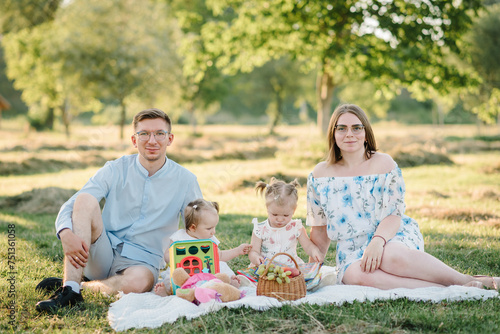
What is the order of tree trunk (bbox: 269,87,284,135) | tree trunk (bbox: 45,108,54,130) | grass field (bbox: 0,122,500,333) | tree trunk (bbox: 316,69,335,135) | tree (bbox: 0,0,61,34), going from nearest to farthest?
grass field (bbox: 0,122,500,333) < tree trunk (bbox: 316,69,335,135) < tree (bbox: 0,0,61,34) < tree trunk (bbox: 269,87,284,135) < tree trunk (bbox: 45,108,54,130)

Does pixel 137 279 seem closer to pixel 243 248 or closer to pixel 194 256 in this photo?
pixel 194 256

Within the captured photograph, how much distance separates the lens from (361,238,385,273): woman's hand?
3689mm

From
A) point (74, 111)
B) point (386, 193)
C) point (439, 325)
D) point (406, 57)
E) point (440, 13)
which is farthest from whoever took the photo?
point (74, 111)

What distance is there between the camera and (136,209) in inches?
161

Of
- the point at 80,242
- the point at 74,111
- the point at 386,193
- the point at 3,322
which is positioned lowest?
the point at 3,322

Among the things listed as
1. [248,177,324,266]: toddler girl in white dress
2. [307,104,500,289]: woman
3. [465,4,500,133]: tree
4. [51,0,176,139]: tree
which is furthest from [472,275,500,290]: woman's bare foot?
[465,4,500,133]: tree

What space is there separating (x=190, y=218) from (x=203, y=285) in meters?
0.64

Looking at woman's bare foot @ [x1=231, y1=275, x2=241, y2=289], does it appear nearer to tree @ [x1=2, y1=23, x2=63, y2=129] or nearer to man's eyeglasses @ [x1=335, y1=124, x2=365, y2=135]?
man's eyeglasses @ [x1=335, y1=124, x2=365, y2=135]

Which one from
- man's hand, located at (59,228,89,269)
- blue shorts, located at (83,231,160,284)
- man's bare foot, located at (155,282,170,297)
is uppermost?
man's hand, located at (59,228,89,269)

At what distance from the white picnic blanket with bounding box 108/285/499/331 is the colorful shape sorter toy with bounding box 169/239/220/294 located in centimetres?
28

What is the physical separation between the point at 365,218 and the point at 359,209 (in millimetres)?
91

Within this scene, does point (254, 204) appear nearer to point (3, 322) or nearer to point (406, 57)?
point (3, 322)

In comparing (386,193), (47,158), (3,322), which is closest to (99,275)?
(3,322)

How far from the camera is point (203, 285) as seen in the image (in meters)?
3.50
